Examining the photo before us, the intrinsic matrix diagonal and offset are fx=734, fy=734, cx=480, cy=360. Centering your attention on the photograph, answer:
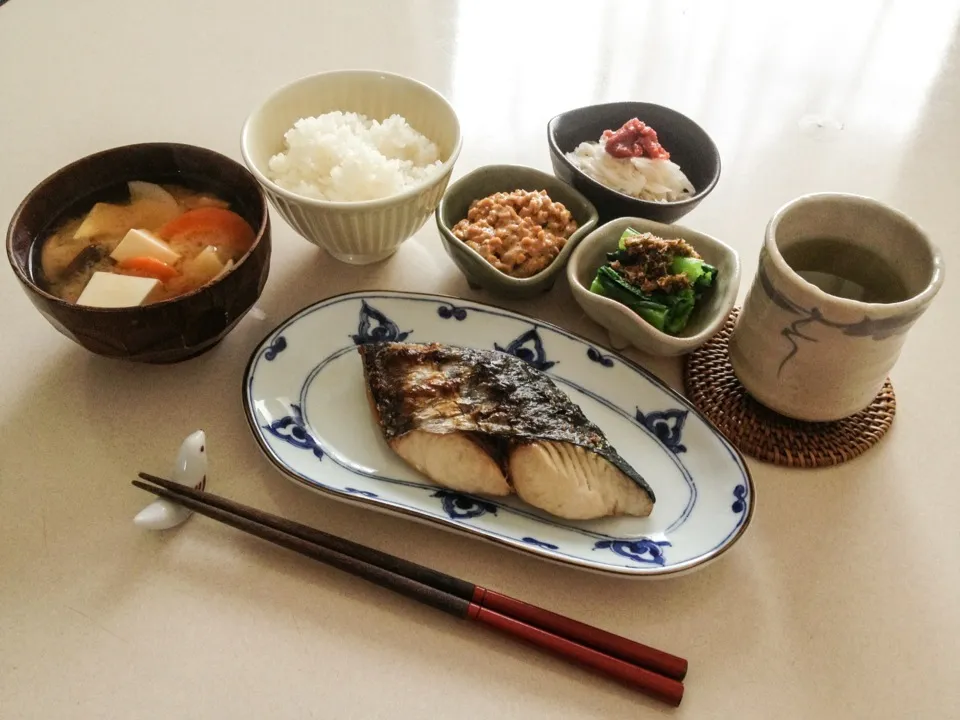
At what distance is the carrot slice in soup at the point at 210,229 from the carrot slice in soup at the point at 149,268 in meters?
0.08

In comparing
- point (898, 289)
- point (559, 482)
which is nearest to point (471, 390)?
point (559, 482)

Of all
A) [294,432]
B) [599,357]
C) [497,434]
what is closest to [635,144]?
[599,357]

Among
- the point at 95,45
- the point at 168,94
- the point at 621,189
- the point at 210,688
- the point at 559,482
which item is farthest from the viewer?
the point at 95,45

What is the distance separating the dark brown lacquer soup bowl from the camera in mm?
1140

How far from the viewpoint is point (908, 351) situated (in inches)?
57.2

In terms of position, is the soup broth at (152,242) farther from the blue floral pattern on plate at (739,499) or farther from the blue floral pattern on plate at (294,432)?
the blue floral pattern on plate at (739,499)

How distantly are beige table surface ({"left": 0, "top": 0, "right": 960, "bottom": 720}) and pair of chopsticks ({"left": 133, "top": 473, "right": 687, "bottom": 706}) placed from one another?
0.14 feet

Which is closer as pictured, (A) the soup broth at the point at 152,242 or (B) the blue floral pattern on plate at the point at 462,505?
(B) the blue floral pattern on plate at the point at 462,505

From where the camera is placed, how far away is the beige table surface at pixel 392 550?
1.02 m

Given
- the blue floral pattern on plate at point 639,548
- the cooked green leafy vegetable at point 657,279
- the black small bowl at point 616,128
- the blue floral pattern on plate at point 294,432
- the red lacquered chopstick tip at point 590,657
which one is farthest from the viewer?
the black small bowl at point 616,128

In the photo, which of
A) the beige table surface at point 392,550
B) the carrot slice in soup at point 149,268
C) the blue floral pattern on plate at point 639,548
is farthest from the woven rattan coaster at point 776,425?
the carrot slice in soup at point 149,268

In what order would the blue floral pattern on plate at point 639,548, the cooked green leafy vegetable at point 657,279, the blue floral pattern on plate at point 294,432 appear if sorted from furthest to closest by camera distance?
the cooked green leafy vegetable at point 657,279, the blue floral pattern on plate at point 294,432, the blue floral pattern on plate at point 639,548

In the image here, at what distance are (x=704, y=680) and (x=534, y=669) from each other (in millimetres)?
239

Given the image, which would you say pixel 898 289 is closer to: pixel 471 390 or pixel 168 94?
pixel 471 390
